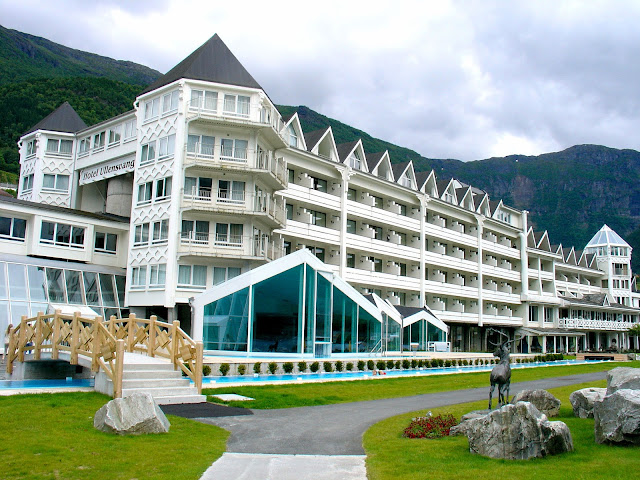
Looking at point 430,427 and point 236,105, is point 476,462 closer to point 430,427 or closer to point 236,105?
point 430,427

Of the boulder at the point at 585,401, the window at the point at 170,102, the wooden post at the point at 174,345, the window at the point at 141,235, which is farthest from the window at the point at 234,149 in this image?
the boulder at the point at 585,401

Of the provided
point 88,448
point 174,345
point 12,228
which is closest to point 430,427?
point 88,448

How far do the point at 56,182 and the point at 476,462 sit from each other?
48.4m

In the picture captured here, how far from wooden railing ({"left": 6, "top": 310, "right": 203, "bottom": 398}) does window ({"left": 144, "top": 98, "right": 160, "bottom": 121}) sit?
24309 mm

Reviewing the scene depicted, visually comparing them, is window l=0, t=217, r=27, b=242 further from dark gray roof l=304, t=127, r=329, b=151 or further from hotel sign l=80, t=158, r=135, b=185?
dark gray roof l=304, t=127, r=329, b=151

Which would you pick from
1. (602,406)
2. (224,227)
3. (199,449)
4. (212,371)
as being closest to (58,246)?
(224,227)

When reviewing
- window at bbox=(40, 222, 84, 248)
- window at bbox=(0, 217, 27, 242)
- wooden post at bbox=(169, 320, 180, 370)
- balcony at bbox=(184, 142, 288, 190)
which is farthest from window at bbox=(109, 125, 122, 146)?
wooden post at bbox=(169, 320, 180, 370)

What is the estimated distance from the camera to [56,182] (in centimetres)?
5116

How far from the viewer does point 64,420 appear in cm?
1302

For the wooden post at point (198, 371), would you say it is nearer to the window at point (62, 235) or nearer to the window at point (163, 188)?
the window at point (163, 188)

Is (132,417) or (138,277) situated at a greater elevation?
(138,277)

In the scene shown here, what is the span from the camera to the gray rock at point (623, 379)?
13539 millimetres

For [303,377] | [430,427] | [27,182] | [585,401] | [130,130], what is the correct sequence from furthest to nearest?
[27,182]
[130,130]
[303,377]
[585,401]
[430,427]

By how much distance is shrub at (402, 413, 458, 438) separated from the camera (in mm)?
13016
